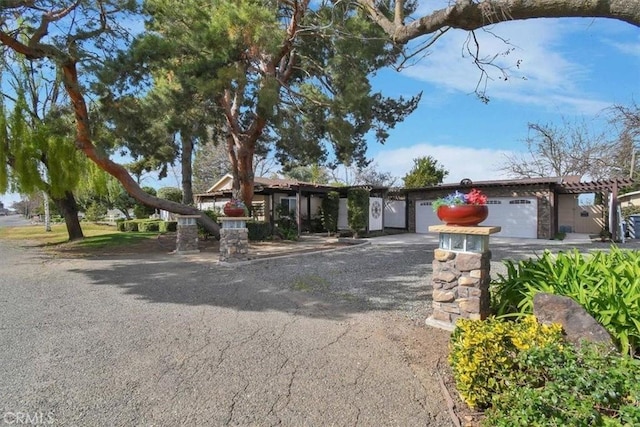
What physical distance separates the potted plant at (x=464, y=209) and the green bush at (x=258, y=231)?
11076mm

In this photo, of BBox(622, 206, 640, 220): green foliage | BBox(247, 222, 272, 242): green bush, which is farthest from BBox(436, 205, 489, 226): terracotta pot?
BBox(622, 206, 640, 220): green foliage

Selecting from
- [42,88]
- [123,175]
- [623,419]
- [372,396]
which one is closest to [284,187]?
[123,175]

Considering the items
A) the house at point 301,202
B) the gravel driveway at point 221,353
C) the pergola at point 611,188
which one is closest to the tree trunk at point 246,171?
the house at point 301,202

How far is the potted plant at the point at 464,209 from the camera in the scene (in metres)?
4.18

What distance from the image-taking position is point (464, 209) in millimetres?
4191

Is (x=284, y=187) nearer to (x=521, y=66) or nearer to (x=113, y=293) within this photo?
(x=113, y=293)

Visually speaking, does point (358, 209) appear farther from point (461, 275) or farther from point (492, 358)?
point (492, 358)

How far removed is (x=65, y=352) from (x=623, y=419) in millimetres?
4480

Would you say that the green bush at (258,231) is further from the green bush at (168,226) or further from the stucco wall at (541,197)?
the stucco wall at (541,197)

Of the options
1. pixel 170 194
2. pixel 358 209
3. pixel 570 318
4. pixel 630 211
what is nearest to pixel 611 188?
pixel 630 211

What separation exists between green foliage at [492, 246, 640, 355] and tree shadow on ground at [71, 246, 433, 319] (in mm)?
1367

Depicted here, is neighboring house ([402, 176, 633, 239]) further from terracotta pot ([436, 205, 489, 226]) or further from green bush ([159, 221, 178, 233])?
green bush ([159, 221, 178, 233])

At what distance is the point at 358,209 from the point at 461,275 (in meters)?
12.2

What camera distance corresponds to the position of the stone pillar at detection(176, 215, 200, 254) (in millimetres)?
11922
